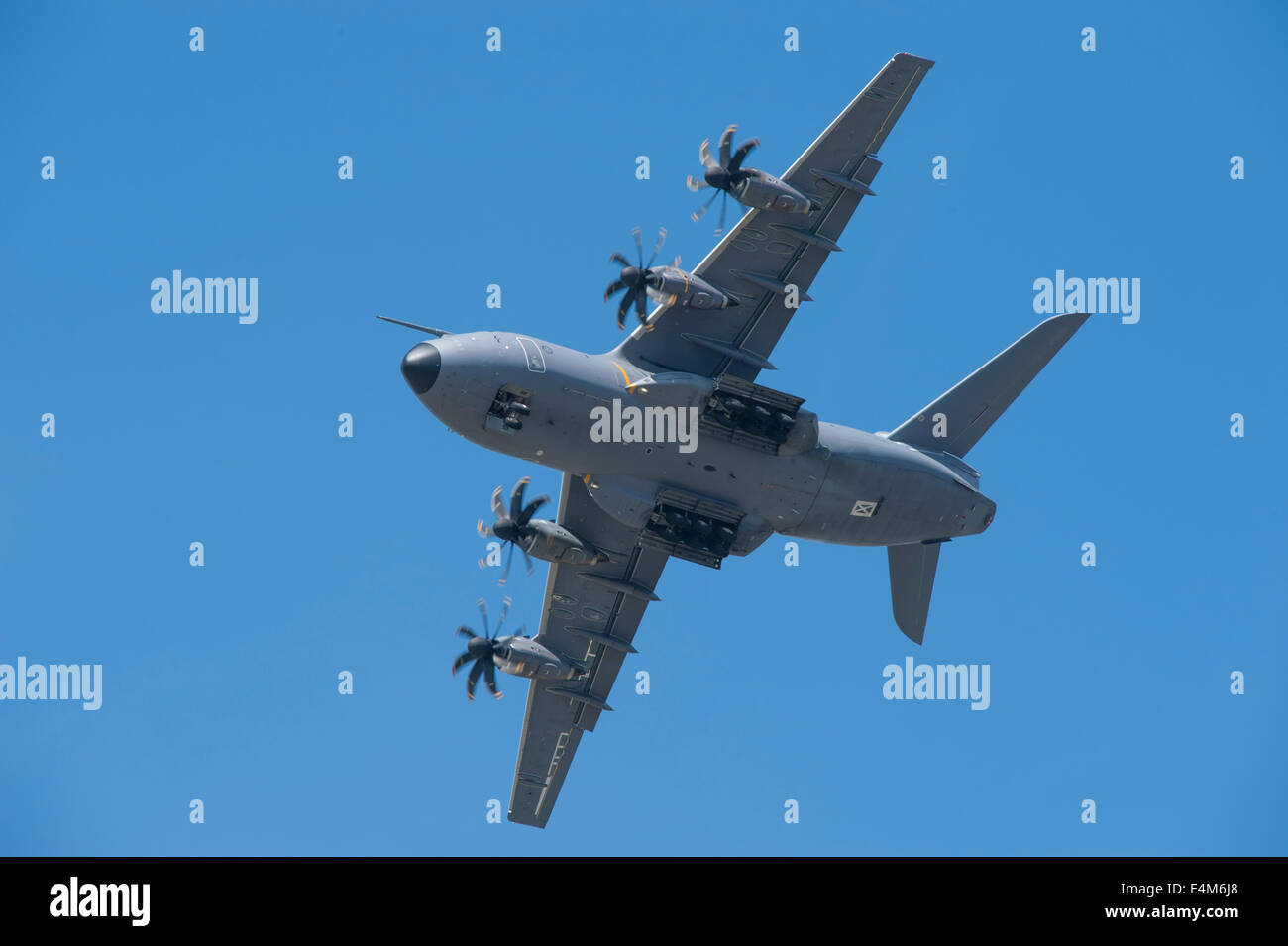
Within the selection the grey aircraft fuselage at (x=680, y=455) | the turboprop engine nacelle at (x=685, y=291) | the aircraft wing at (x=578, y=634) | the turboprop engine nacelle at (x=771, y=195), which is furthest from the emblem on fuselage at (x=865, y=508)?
the turboprop engine nacelle at (x=771, y=195)

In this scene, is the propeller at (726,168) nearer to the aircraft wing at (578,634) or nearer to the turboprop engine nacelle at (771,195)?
the turboprop engine nacelle at (771,195)

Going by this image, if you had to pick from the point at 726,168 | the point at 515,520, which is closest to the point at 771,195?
the point at 726,168

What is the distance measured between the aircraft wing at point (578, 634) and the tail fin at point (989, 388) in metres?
10.9

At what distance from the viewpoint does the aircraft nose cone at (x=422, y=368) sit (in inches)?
1836

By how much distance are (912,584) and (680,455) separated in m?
11.3

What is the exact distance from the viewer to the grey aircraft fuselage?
47094 mm

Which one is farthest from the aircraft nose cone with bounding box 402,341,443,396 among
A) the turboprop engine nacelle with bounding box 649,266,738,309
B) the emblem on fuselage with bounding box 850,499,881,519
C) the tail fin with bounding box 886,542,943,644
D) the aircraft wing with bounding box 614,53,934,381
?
the tail fin with bounding box 886,542,943,644

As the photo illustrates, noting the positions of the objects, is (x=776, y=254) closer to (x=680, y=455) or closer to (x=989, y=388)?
(x=680, y=455)

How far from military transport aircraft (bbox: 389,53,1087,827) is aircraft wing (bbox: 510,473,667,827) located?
0.42 ft

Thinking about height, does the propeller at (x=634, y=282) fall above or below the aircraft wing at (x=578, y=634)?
above

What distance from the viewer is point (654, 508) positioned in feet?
165

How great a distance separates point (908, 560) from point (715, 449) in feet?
32.5
